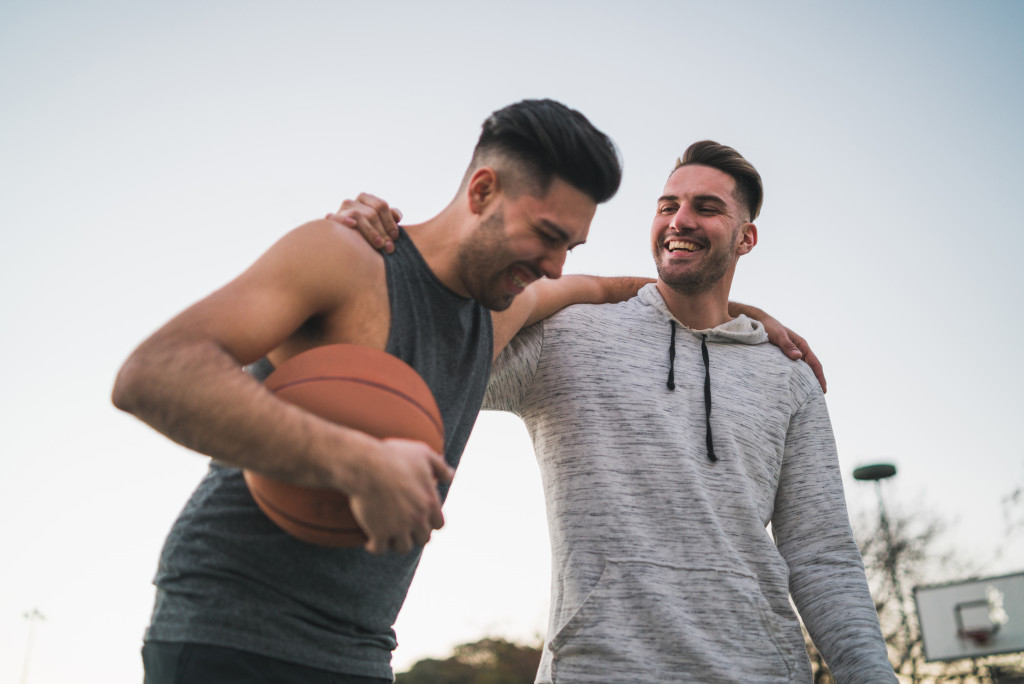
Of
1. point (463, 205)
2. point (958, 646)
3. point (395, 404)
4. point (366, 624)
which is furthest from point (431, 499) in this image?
point (958, 646)

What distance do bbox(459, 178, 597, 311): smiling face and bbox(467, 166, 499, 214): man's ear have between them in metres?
0.02

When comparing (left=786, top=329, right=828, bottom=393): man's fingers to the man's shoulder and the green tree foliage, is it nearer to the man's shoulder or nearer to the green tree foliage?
the man's shoulder

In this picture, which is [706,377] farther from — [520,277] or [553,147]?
[553,147]

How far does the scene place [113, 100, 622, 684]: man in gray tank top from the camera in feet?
5.50

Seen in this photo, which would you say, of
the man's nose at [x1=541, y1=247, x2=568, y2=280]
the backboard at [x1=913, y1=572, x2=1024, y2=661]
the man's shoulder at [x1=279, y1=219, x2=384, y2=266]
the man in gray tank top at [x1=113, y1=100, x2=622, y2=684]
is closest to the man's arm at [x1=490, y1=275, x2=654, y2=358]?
the man in gray tank top at [x1=113, y1=100, x2=622, y2=684]

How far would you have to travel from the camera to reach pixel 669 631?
2832 mm

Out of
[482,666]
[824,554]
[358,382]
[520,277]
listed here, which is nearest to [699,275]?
[824,554]

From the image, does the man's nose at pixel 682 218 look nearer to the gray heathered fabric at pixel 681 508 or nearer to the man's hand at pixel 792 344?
the gray heathered fabric at pixel 681 508

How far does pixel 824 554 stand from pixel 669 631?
35.2 inches

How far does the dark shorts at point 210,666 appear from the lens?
1.93 meters

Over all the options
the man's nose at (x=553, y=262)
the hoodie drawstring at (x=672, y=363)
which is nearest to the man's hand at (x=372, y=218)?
the man's nose at (x=553, y=262)

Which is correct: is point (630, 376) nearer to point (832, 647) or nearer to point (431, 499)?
point (832, 647)


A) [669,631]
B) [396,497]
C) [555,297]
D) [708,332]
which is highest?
[555,297]

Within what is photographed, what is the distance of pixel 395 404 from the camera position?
6.28ft
